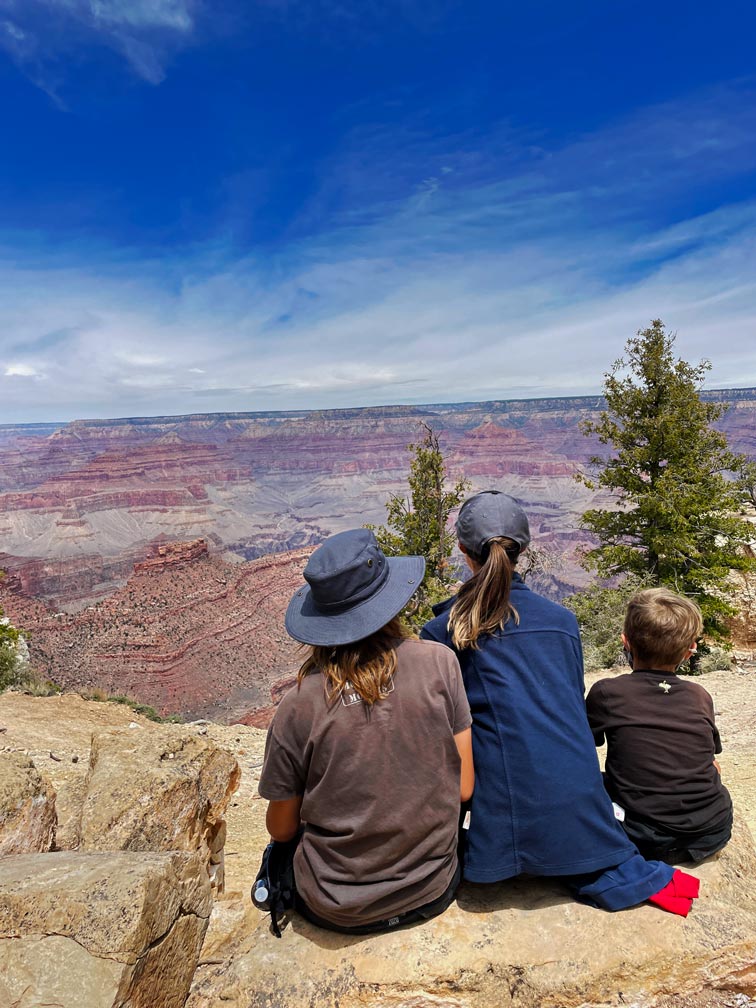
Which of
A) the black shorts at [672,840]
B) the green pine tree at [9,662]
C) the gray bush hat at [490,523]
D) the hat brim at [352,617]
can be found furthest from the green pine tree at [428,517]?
the hat brim at [352,617]

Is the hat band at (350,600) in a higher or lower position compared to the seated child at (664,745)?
higher

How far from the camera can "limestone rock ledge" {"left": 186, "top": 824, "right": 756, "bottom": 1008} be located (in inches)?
86.4

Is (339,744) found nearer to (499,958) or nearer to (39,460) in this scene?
(499,958)

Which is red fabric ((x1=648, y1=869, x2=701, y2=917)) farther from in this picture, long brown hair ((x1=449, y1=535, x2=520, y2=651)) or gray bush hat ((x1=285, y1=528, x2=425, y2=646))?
gray bush hat ((x1=285, y1=528, x2=425, y2=646))

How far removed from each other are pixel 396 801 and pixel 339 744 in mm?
335

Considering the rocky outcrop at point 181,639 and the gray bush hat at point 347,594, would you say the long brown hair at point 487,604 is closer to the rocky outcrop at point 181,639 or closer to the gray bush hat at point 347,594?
the gray bush hat at point 347,594

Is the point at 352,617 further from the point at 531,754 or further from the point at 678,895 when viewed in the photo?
the point at 678,895

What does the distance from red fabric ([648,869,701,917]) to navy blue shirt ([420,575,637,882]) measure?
0.19 metres

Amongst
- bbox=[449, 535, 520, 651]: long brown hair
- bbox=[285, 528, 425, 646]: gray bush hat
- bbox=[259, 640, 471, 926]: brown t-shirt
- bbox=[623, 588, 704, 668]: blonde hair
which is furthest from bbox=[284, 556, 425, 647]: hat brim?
bbox=[623, 588, 704, 668]: blonde hair

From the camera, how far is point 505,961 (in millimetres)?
2289

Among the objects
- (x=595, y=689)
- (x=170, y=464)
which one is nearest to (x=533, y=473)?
(x=170, y=464)

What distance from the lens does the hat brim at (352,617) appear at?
219cm

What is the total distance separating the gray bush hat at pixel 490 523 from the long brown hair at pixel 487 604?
69 mm

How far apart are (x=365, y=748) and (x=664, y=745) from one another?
156cm
